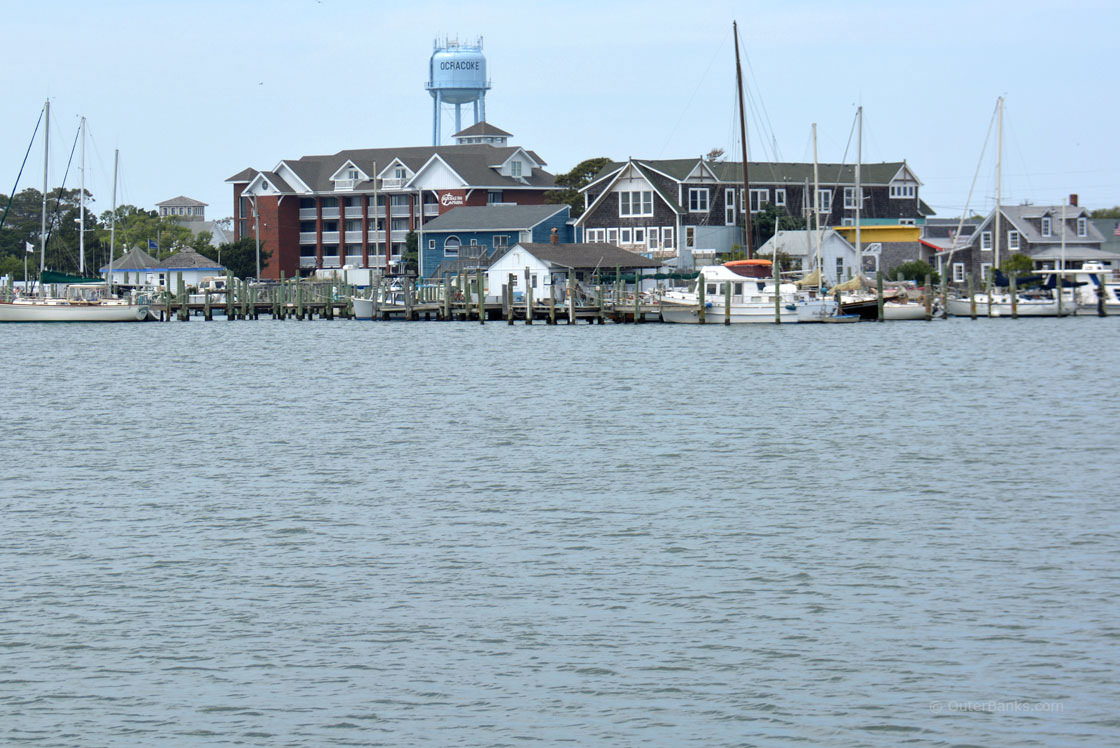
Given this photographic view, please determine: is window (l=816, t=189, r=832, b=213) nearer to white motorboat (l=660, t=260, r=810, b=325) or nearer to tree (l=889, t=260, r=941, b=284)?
tree (l=889, t=260, r=941, b=284)

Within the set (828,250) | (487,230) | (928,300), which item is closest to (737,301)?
(928,300)

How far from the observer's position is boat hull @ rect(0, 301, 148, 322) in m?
97.1

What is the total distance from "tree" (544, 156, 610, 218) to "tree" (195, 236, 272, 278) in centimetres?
2567

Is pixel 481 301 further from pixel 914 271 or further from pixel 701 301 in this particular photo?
pixel 914 271

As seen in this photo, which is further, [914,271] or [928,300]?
[914,271]

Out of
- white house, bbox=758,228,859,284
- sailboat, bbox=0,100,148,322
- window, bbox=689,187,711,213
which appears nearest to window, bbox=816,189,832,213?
white house, bbox=758,228,859,284

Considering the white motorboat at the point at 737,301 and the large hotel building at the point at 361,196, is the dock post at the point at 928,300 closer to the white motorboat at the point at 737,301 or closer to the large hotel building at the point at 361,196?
the white motorboat at the point at 737,301

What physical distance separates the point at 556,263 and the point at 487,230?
2121cm

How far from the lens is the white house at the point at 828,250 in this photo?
10888 centimetres

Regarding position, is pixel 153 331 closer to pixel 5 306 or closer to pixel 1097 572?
pixel 5 306

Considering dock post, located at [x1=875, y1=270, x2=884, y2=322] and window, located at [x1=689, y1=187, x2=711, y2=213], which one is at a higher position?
window, located at [x1=689, y1=187, x2=711, y2=213]

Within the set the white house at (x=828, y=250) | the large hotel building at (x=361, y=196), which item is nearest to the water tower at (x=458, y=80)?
the large hotel building at (x=361, y=196)

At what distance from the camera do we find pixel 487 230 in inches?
4702

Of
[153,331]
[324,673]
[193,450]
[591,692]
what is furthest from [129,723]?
[153,331]
